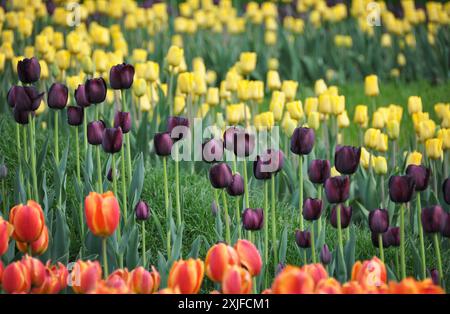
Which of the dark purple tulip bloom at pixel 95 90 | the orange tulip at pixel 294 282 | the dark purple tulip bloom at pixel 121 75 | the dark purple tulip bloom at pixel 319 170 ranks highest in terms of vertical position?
the dark purple tulip bloom at pixel 121 75

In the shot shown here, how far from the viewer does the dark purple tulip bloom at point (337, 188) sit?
2.65 m

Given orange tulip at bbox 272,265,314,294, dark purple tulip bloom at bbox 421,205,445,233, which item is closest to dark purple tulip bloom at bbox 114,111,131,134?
dark purple tulip bloom at bbox 421,205,445,233

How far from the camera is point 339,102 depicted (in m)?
4.18

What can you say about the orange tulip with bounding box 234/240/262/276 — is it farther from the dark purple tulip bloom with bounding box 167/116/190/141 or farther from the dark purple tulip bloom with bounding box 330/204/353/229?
the dark purple tulip bloom with bounding box 167/116/190/141

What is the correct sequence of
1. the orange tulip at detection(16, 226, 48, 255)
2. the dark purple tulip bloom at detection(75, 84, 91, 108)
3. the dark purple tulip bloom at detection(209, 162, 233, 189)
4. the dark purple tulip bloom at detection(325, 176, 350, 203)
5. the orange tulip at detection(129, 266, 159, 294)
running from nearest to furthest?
the orange tulip at detection(129, 266, 159, 294) → the orange tulip at detection(16, 226, 48, 255) → the dark purple tulip bloom at detection(325, 176, 350, 203) → the dark purple tulip bloom at detection(209, 162, 233, 189) → the dark purple tulip bloom at detection(75, 84, 91, 108)

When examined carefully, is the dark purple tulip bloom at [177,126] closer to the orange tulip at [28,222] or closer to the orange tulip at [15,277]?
the orange tulip at [28,222]

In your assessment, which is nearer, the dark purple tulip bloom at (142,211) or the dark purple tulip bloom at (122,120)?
the dark purple tulip bloom at (142,211)

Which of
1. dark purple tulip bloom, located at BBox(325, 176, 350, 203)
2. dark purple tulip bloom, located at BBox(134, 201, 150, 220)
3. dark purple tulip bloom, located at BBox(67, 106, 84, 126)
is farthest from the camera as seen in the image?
dark purple tulip bloom, located at BBox(67, 106, 84, 126)

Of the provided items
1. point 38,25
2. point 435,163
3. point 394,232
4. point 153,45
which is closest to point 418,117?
point 435,163

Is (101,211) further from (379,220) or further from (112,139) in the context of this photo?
(379,220)

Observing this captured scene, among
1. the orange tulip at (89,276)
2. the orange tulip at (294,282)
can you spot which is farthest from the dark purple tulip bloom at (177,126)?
the orange tulip at (294,282)

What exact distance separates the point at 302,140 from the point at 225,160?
127cm

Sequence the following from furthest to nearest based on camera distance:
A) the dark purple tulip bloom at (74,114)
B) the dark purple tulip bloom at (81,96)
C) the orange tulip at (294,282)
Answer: the dark purple tulip bloom at (81,96) < the dark purple tulip bloom at (74,114) < the orange tulip at (294,282)

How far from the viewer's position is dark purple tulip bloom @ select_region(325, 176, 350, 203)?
2654mm
